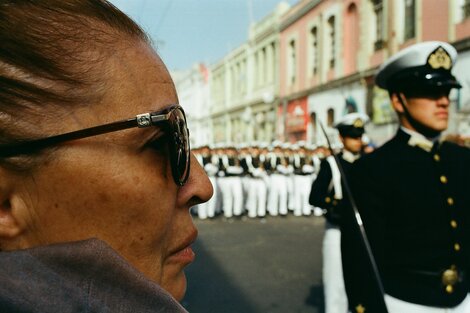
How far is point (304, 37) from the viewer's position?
2084 cm

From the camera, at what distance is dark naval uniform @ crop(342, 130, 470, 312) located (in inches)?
79.7

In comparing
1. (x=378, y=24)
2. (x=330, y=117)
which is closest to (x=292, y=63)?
(x=330, y=117)

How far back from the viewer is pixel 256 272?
559 cm

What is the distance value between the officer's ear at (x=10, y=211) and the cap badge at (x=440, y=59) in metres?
2.18

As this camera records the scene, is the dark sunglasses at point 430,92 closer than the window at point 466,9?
Yes

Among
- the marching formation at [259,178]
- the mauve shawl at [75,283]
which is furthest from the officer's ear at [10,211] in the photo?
the marching formation at [259,178]

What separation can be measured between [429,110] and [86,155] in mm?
1904

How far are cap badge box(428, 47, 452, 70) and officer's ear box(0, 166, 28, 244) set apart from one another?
2.18 m

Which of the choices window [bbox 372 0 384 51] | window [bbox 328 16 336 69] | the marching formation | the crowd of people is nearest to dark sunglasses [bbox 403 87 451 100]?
the crowd of people

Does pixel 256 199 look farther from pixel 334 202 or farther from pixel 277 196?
pixel 334 202

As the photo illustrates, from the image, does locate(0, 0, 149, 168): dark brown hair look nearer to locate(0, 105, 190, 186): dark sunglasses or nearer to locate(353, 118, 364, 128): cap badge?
locate(0, 105, 190, 186): dark sunglasses

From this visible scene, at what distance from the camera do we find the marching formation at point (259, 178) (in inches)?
482

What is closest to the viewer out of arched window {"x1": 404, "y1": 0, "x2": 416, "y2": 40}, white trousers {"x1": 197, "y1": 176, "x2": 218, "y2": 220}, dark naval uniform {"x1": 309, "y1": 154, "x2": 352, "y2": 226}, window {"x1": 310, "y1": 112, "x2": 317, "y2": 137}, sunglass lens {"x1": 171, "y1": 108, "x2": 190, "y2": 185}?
sunglass lens {"x1": 171, "y1": 108, "x2": 190, "y2": 185}

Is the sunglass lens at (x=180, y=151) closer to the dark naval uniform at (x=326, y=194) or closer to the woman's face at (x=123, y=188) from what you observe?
the woman's face at (x=123, y=188)
